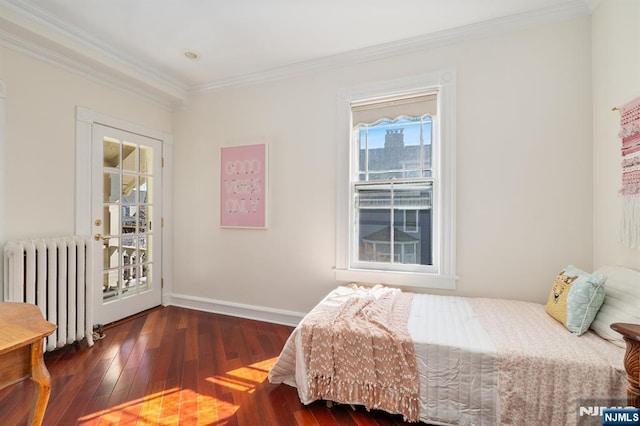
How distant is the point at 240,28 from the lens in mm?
2457

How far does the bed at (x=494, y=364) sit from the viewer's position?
1.42 meters

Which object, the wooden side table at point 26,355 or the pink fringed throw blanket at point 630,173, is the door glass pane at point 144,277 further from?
the pink fringed throw blanket at point 630,173

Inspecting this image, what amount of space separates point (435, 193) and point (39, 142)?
3500 millimetres

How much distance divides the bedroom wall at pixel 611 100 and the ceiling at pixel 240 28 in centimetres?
37

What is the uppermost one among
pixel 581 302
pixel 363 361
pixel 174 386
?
pixel 581 302

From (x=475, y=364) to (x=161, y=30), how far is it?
337cm

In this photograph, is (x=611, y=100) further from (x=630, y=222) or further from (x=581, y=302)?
(x=581, y=302)

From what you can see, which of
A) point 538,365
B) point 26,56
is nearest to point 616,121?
point 538,365

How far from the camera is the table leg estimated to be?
1.05 meters

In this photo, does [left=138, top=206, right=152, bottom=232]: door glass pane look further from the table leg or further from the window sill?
the table leg

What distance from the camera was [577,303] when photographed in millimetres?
1706

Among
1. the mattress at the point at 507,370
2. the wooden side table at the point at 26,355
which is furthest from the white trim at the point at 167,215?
the wooden side table at the point at 26,355

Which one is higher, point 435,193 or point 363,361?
point 435,193

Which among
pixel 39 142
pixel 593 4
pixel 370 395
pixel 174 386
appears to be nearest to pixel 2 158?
pixel 39 142
